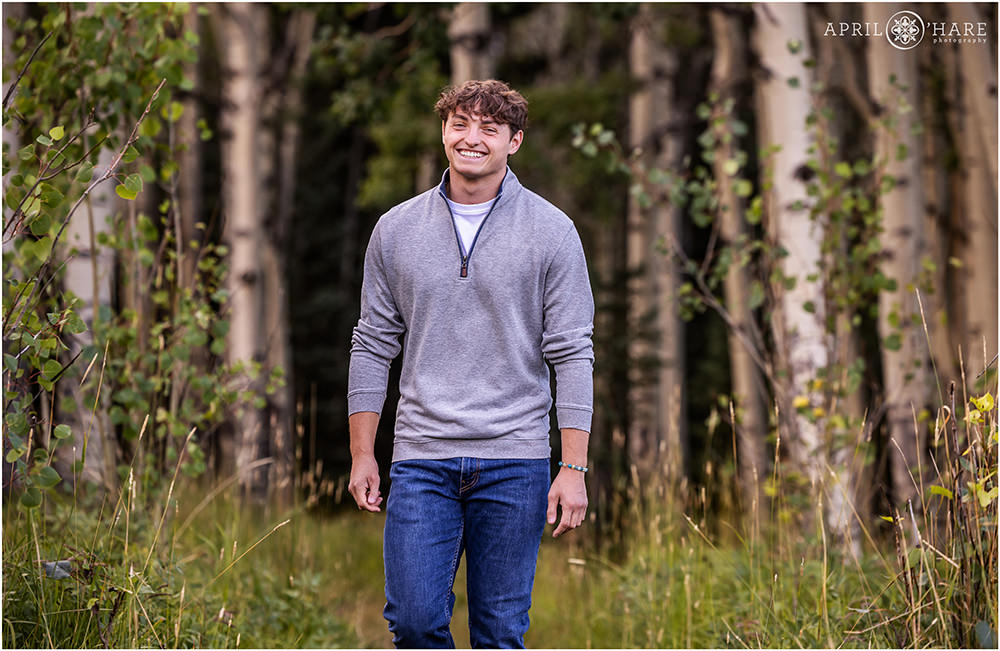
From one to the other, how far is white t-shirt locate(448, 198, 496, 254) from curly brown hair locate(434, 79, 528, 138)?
0.80 feet

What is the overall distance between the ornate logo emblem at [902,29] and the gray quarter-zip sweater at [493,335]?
3824mm

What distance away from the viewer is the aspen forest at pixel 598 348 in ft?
10.8

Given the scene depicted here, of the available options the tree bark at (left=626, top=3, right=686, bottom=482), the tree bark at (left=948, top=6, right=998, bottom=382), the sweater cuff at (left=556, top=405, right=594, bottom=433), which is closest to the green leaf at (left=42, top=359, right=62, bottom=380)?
the sweater cuff at (left=556, top=405, right=594, bottom=433)

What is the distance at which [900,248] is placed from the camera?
6129 millimetres

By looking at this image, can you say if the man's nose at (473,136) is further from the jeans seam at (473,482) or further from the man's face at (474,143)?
the jeans seam at (473,482)

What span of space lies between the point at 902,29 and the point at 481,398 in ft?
14.4

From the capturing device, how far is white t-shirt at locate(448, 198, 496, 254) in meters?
3.09

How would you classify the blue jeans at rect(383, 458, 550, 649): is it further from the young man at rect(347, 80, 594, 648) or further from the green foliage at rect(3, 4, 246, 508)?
the green foliage at rect(3, 4, 246, 508)

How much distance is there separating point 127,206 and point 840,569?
3.83m

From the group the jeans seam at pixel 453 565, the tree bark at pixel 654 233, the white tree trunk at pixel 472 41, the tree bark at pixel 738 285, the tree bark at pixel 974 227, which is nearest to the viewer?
the jeans seam at pixel 453 565

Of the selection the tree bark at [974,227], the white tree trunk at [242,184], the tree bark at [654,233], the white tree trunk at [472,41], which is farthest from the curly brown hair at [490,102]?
the tree bark at [654,233]

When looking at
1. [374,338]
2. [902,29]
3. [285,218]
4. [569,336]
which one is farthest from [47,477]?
[285,218]

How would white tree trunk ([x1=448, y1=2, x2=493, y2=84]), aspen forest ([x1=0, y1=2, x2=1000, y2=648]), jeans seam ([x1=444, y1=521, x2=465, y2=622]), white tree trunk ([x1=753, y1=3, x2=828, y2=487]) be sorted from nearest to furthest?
jeans seam ([x1=444, y1=521, x2=465, y2=622]) → aspen forest ([x1=0, y1=2, x2=1000, y2=648]) → white tree trunk ([x1=753, y1=3, x2=828, y2=487]) → white tree trunk ([x1=448, y1=2, x2=493, y2=84])

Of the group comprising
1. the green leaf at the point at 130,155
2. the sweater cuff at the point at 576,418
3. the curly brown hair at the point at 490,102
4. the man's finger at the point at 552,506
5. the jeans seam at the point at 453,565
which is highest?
the curly brown hair at the point at 490,102
